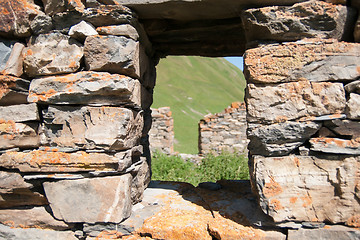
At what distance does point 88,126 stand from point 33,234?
39.9 inches

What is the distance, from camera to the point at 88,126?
6.79ft

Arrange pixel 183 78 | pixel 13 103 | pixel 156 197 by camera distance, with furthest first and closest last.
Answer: pixel 183 78, pixel 156 197, pixel 13 103

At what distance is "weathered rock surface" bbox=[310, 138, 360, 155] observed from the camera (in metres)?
1.79

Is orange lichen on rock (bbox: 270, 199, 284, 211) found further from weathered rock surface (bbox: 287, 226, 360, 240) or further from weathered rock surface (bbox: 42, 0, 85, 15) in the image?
weathered rock surface (bbox: 42, 0, 85, 15)

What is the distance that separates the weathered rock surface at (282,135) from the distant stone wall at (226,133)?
Result: 7139 millimetres

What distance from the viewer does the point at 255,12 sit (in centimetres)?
194

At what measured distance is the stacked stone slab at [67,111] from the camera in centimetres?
205

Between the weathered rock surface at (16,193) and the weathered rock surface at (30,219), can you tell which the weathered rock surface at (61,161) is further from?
the weathered rock surface at (30,219)

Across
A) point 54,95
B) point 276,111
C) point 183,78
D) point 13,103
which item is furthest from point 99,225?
point 183,78

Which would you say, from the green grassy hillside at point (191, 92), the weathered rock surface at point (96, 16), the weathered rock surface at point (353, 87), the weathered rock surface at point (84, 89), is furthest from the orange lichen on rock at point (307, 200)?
the green grassy hillside at point (191, 92)

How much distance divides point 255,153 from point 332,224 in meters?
0.71

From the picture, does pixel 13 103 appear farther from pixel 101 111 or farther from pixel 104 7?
pixel 104 7

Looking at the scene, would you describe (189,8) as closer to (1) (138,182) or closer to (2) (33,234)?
(1) (138,182)

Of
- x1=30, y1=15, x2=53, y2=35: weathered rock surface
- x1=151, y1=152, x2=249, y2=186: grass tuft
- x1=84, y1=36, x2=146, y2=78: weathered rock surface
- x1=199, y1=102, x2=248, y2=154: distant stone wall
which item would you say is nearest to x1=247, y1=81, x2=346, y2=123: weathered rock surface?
x1=84, y1=36, x2=146, y2=78: weathered rock surface
